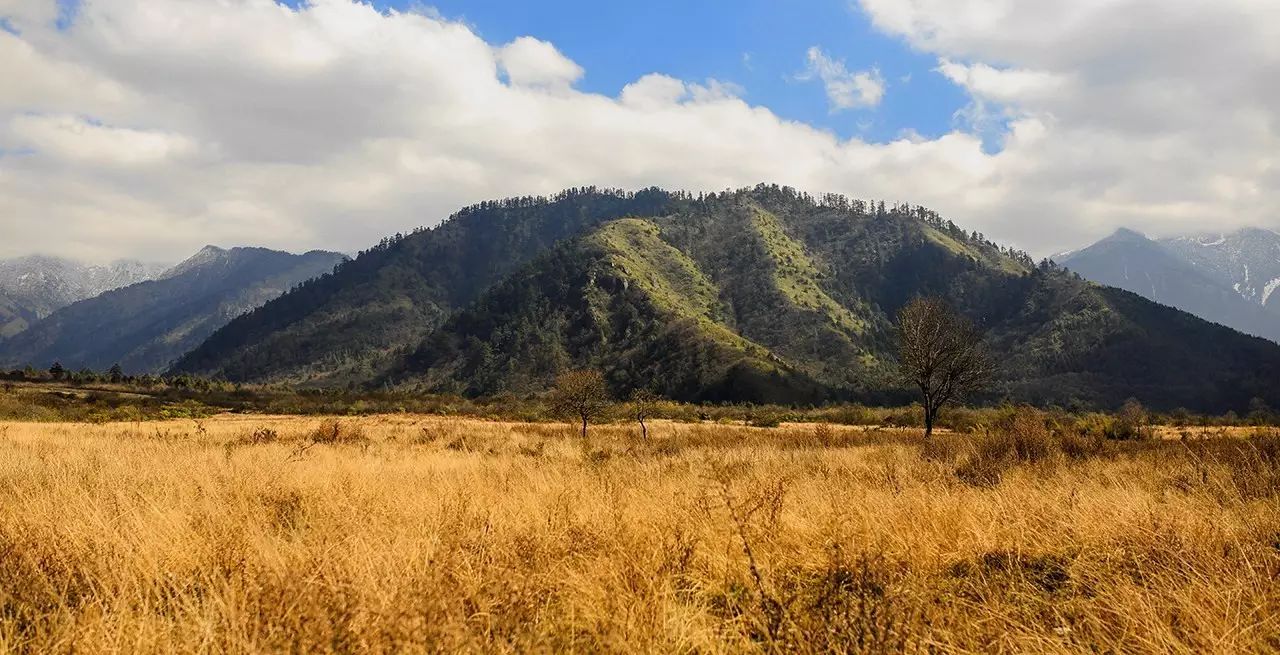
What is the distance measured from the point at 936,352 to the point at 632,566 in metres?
27.4

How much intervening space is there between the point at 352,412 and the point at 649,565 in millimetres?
69589

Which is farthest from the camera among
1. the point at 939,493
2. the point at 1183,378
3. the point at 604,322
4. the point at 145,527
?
the point at 604,322

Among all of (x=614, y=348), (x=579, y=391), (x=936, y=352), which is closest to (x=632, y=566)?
(x=936, y=352)

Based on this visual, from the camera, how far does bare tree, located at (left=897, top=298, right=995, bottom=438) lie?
28.2 meters

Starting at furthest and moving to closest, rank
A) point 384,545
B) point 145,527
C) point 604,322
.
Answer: point 604,322
point 145,527
point 384,545

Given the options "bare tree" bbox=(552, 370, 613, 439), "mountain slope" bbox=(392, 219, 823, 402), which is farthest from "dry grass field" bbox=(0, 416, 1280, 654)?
"mountain slope" bbox=(392, 219, 823, 402)

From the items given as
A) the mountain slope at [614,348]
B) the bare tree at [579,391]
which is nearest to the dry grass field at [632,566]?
the bare tree at [579,391]

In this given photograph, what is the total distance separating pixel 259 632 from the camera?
3.27 metres

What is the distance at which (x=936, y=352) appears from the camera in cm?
2827

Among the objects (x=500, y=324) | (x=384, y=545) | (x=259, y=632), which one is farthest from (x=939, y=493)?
(x=500, y=324)

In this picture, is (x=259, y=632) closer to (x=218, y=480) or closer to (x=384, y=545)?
(x=384, y=545)

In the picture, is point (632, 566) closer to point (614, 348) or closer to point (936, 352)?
point (936, 352)

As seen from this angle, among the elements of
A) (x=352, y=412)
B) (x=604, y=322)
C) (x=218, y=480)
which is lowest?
(x=352, y=412)

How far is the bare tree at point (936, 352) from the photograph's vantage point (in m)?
28.2
